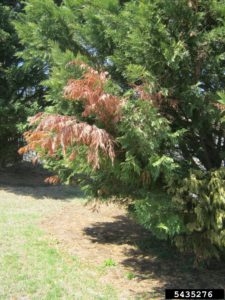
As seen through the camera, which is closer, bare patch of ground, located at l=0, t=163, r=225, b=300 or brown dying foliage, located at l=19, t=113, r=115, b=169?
brown dying foliage, located at l=19, t=113, r=115, b=169

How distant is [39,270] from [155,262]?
5.46 ft

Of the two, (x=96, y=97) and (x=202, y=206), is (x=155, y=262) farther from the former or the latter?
(x=96, y=97)

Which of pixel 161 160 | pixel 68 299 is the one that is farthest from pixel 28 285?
pixel 161 160

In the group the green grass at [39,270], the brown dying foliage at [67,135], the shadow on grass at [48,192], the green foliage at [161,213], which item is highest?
the brown dying foliage at [67,135]

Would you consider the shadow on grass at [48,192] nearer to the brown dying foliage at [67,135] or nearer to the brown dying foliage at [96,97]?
the brown dying foliage at [96,97]

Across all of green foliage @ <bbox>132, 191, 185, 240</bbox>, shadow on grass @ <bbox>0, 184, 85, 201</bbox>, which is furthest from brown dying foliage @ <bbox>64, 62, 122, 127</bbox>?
shadow on grass @ <bbox>0, 184, 85, 201</bbox>

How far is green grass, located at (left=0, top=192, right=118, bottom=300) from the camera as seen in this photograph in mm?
4000

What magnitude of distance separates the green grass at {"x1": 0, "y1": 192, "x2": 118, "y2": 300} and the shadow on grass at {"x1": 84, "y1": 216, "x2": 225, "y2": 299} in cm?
62

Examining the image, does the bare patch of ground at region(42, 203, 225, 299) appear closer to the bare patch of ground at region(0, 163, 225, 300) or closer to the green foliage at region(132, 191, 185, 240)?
the bare patch of ground at region(0, 163, 225, 300)

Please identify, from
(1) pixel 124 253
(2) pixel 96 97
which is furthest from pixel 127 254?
(2) pixel 96 97

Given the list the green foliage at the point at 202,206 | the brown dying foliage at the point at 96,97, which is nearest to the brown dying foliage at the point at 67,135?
the brown dying foliage at the point at 96,97

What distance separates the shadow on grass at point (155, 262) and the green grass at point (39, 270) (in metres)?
0.62

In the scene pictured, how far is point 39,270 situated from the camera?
452 centimetres

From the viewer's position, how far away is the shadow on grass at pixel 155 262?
4.60 metres
